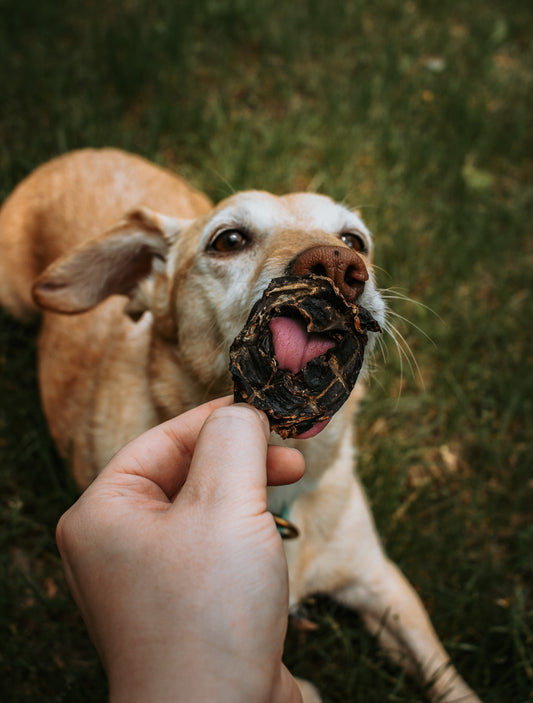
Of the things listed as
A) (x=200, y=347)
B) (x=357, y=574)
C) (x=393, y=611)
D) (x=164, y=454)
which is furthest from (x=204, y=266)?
(x=393, y=611)

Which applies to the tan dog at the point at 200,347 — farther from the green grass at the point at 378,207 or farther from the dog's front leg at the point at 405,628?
the green grass at the point at 378,207

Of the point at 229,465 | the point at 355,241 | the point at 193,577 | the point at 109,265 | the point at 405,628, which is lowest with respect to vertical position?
the point at 405,628

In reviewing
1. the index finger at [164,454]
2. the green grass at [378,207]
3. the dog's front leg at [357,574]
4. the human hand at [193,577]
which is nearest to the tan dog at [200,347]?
the dog's front leg at [357,574]

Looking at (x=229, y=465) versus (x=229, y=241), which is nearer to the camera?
(x=229, y=465)

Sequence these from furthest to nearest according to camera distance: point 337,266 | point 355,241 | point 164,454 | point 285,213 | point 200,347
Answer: point 355,241, point 285,213, point 200,347, point 337,266, point 164,454

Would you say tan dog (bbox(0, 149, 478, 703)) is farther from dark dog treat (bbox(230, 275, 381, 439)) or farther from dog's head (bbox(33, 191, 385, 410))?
dark dog treat (bbox(230, 275, 381, 439))

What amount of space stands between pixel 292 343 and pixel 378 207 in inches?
106

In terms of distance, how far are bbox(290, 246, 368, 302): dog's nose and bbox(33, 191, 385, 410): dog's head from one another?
12 cm

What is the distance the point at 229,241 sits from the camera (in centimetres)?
205

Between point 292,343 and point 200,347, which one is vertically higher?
point 292,343

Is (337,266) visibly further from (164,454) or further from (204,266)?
(204,266)

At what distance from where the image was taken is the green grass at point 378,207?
7.72ft

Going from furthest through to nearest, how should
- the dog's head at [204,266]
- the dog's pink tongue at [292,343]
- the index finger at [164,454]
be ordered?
1. the dog's head at [204,266]
2. the dog's pink tongue at [292,343]
3. the index finger at [164,454]

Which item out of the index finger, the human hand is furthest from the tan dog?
the human hand
